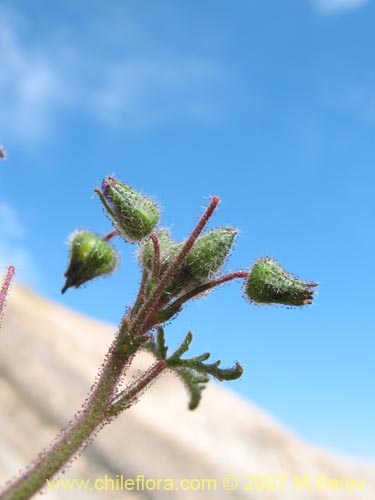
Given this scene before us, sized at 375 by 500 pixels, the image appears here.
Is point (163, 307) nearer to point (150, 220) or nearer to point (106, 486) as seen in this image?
point (150, 220)

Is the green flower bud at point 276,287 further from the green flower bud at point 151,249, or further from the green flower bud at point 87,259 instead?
the green flower bud at point 87,259

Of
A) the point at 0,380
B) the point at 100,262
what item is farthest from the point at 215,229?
the point at 0,380

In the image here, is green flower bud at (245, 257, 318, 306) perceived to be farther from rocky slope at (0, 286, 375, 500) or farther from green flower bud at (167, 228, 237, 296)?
rocky slope at (0, 286, 375, 500)

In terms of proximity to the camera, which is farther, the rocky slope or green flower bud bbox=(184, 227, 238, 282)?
the rocky slope

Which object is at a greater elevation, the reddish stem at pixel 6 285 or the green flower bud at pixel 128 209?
the green flower bud at pixel 128 209

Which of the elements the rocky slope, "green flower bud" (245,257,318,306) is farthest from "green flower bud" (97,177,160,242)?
the rocky slope

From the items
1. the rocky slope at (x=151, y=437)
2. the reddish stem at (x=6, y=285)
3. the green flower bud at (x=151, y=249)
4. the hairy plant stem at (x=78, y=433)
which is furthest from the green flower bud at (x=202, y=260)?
the rocky slope at (x=151, y=437)
